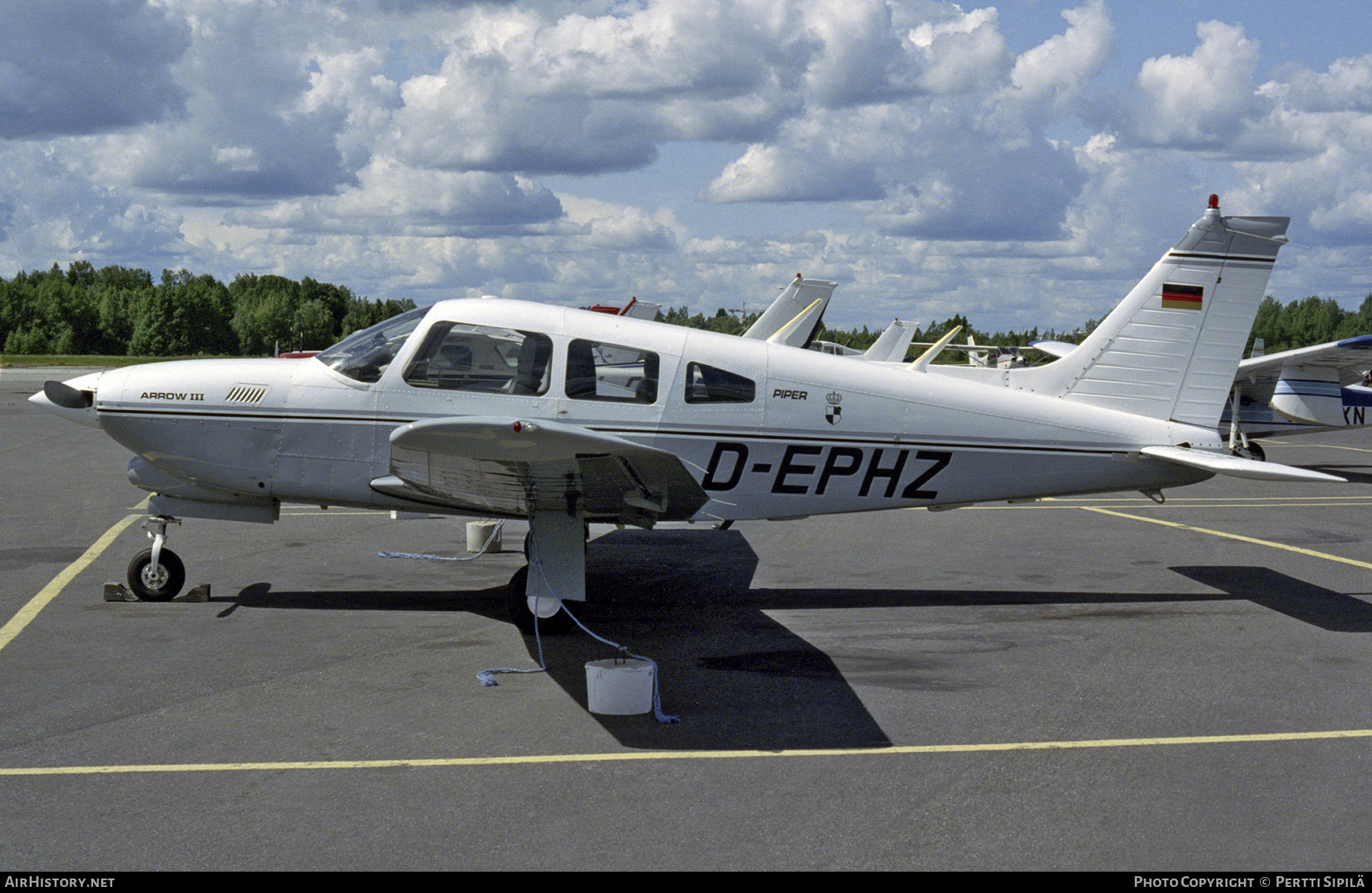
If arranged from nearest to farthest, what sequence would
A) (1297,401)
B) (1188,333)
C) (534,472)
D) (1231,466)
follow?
(534,472) → (1231,466) → (1188,333) → (1297,401)

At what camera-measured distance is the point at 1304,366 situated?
63.8ft

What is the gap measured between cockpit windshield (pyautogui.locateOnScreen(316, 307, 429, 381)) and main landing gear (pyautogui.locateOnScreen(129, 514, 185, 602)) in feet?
6.39

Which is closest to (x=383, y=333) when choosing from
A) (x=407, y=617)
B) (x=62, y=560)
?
(x=407, y=617)

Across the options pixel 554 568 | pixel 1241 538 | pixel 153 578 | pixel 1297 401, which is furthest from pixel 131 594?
pixel 1297 401

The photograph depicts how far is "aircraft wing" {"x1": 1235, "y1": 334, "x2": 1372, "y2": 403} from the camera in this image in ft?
59.9

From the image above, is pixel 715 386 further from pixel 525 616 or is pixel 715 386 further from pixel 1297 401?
pixel 1297 401

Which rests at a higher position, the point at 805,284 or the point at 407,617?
the point at 805,284

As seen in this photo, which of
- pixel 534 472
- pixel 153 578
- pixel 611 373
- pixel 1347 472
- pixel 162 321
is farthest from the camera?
pixel 162 321

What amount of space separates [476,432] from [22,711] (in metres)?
2.93

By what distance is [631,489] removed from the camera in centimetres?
717

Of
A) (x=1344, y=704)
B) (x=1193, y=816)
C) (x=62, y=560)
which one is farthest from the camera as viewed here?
(x=62, y=560)

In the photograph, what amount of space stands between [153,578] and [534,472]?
146 inches

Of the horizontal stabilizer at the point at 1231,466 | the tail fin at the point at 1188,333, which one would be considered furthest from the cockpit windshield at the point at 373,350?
the horizontal stabilizer at the point at 1231,466

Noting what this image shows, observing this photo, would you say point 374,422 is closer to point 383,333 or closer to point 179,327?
point 383,333
